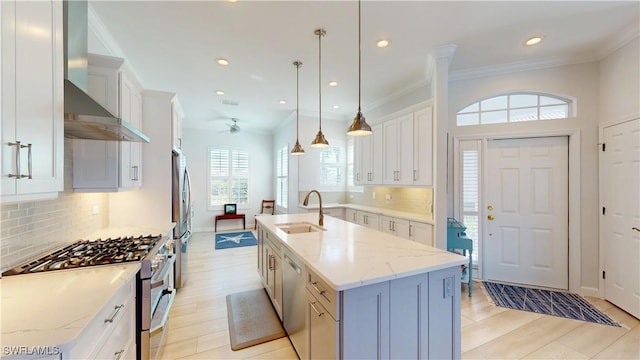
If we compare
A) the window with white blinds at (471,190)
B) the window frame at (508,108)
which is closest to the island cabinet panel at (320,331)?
the window with white blinds at (471,190)

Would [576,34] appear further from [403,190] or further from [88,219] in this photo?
[88,219]

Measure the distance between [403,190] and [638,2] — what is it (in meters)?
3.04

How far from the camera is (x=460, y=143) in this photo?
3.44 metres

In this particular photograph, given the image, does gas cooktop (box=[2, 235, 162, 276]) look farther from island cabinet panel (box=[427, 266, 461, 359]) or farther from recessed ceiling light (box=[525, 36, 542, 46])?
recessed ceiling light (box=[525, 36, 542, 46])

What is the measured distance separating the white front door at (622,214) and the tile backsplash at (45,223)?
520cm

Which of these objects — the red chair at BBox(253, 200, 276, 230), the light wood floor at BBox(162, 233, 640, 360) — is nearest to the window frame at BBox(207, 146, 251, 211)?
the red chair at BBox(253, 200, 276, 230)

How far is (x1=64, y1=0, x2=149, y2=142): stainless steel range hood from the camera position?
1.45 meters

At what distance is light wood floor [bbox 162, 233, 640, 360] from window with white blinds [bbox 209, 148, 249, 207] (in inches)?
Answer: 165

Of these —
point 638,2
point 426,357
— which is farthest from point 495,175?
point 426,357

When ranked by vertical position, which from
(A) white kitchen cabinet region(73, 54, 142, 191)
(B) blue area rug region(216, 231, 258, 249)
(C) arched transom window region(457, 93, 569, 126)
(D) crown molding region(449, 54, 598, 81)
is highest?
(D) crown molding region(449, 54, 598, 81)

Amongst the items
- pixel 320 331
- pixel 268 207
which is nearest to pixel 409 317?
pixel 320 331

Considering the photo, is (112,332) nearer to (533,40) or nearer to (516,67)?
(533,40)

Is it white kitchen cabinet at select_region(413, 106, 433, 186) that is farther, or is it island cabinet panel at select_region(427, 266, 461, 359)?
white kitchen cabinet at select_region(413, 106, 433, 186)

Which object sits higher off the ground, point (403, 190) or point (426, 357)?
point (403, 190)
